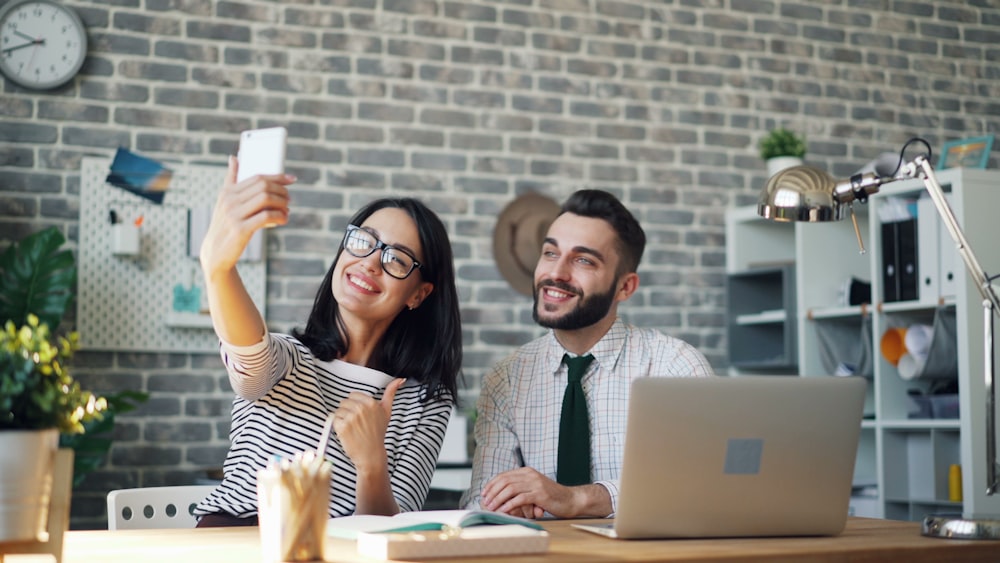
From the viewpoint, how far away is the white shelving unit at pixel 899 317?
12.2ft

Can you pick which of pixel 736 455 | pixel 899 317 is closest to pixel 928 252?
pixel 899 317

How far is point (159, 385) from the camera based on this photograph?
4.00 meters

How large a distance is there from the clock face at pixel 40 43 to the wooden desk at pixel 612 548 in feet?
8.46

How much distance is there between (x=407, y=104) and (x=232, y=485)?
8.00ft

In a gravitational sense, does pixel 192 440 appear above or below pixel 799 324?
below

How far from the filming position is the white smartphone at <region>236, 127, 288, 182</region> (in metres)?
1.64

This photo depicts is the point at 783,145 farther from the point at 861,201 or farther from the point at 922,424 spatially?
the point at 861,201

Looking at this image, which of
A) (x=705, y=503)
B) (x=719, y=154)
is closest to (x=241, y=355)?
(x=705, y=503)

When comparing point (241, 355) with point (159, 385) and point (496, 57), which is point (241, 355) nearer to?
point (159, 385)

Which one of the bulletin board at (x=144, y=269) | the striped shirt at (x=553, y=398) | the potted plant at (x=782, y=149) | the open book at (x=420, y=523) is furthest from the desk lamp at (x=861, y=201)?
the potted plant at (x=782, y=149)

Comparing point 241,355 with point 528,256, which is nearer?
point 241,355

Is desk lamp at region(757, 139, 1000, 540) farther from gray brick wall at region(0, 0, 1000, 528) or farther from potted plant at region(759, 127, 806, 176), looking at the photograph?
potted plant at region(759, 127, 806, 176)

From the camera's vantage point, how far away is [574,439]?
2.52m

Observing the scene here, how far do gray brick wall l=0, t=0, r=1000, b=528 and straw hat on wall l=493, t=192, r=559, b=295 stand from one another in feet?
0.17
